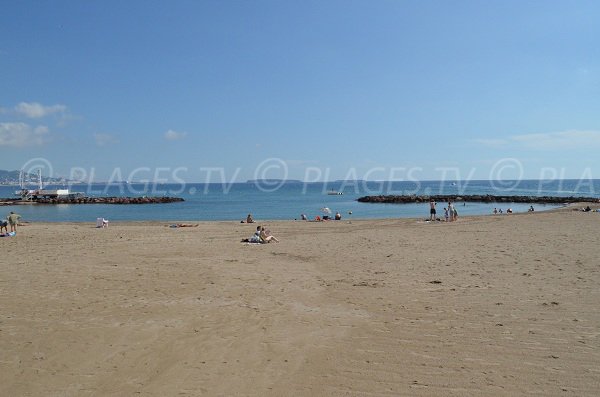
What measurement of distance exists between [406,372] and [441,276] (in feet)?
19.2

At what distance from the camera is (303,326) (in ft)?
23.0

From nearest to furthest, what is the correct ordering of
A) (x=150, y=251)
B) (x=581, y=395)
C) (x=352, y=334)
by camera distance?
1. (x=581, y=395)
2. (x=352, y=334)
3. (x=150, y=251)

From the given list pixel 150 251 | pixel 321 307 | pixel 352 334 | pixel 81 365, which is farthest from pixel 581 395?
pixel 150 251

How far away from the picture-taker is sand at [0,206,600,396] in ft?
16.6

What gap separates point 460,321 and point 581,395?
8.03 ft

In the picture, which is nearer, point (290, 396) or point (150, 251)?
point (290, 396)

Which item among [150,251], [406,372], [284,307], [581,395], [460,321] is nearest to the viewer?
[581,395]

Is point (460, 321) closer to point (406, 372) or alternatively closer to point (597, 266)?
point (406, 372)

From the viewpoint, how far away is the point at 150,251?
15617 millimetres

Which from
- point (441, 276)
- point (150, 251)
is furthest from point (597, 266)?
point (150, 251)

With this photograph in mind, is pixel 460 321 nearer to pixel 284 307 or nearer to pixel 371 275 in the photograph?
pixel 284 307

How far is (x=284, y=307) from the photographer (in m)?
8.11

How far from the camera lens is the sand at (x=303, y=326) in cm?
506

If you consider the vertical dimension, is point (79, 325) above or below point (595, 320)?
below
